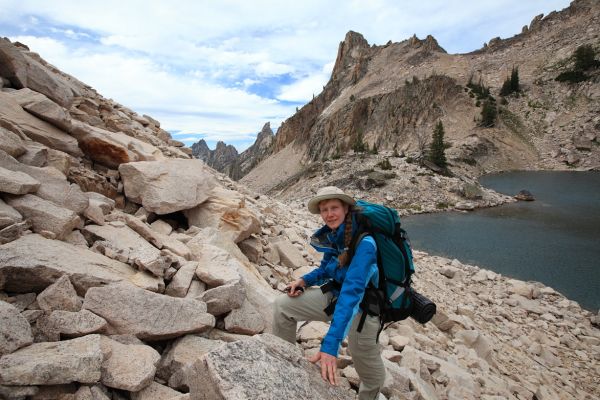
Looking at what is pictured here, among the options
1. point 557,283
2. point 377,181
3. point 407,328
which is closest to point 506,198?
point 377,181

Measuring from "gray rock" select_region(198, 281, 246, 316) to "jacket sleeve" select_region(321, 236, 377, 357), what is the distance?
1850 mm

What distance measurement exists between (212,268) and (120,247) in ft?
4.63

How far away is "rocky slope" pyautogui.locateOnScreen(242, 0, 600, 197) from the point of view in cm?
5231

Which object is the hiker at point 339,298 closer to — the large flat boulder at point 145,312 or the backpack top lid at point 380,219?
the backpack top lid at point 380,219

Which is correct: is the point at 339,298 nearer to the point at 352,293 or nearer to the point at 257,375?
the point at 352,293

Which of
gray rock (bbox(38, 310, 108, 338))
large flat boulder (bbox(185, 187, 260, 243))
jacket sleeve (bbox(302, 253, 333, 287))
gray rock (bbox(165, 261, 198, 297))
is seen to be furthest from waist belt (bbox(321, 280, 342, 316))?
large flat boulder (bbox(185, 187, 260, 243))

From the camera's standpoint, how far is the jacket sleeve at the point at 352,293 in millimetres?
3148

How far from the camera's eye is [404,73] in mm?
82812

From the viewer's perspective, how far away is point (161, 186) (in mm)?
7258

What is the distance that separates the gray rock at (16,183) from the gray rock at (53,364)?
257 centimetres

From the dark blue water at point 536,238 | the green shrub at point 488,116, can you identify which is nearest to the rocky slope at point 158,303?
the dark blue water at point 536,238

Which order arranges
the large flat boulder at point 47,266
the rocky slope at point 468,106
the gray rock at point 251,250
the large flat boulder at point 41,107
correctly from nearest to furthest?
the large flat boulder at point 47,266 → the large flat boulder at point 41,107 → the gray rock at point 251,250 → the rocky slope at point 468,106

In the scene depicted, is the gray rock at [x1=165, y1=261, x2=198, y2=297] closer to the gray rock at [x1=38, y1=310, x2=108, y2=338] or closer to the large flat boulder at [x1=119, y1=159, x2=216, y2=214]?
the gray rock at [x1=38, y1=310, x2=108, y2=338]

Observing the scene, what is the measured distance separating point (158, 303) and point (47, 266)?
1230 millimetres
